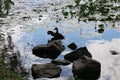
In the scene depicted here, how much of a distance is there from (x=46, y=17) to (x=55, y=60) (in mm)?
12524

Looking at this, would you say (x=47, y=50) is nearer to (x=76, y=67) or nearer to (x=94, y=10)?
(x=76, y=67)

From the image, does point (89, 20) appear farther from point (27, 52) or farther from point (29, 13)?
point (27, 52)

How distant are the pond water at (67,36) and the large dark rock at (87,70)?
339 millimetres

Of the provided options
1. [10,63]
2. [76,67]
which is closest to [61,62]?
[76,67]

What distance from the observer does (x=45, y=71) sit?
15539 millimetres

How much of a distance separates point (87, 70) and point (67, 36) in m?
7.54

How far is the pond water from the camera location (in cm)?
1655

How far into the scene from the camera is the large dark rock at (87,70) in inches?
594

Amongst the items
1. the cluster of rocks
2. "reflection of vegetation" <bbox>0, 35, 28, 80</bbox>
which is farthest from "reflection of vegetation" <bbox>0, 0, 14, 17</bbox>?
the cluster of rocks

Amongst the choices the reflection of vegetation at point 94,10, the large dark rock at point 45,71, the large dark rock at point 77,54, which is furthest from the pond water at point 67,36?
the reflection of vegetation at point 94,10

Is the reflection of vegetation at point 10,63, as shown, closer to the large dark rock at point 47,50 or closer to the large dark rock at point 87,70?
the large dark rock at point 47,50

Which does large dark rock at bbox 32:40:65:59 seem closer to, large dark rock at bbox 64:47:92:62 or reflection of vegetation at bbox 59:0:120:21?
large dark rock at bbox 64:47:92:62

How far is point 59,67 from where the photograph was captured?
16031 mm

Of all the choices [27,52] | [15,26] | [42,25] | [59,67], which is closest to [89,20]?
[42,25]
